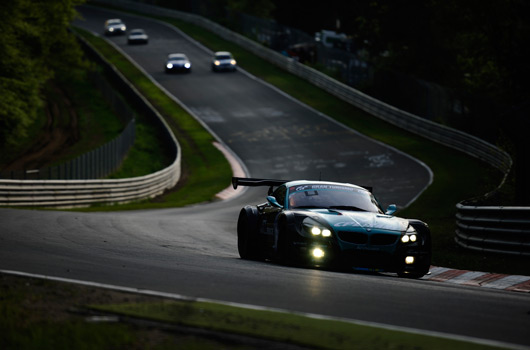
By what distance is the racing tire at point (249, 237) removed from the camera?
1343 cm

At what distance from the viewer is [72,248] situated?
12195mm

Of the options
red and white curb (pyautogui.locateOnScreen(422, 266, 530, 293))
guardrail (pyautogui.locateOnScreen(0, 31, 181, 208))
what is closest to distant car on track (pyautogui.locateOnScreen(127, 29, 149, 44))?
guardrail (pyautogui.locateOnScreen(0, 31, 181, 208))

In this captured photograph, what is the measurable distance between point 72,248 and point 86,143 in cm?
3533

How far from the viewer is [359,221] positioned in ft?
38.7

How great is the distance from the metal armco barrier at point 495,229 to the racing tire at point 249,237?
14.5 feet

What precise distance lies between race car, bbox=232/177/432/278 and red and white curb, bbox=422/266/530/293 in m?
1.15

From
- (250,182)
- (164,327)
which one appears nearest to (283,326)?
(164,327)

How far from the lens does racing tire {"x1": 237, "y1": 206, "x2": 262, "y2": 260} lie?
44.1ft

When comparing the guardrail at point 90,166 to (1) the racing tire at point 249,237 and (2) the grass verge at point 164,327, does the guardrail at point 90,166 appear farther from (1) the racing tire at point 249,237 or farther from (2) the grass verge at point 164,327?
(2) the grass verge at point 164,327

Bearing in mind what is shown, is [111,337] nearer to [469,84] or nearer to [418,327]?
[418,327]

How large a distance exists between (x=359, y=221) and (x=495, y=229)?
4.48m

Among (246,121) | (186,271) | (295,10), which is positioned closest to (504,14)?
(246,121)

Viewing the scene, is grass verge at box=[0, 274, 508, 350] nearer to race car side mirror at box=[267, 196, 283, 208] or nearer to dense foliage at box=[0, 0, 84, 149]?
race car side mirror at box=[267, 196, 283, 208]

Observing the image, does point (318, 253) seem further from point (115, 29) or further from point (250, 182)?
point (115, 29)
